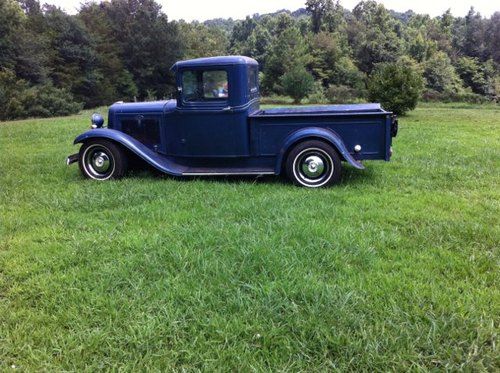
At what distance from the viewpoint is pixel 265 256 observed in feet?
11.2

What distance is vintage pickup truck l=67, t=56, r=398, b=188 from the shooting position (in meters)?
5.54

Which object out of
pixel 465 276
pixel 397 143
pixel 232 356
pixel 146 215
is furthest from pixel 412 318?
pixel 397 143

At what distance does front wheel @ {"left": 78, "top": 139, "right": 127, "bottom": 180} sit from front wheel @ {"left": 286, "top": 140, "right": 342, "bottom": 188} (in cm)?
234

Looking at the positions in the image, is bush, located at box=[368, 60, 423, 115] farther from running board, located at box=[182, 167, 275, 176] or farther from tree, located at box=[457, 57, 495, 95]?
tree, located at box=[457, 57, 495, 95]

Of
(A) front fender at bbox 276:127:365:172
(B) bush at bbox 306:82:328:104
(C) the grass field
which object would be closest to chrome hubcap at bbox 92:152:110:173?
(C) the grass field

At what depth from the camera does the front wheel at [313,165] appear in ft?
18.0

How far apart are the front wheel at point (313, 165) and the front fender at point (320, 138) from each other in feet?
0.22

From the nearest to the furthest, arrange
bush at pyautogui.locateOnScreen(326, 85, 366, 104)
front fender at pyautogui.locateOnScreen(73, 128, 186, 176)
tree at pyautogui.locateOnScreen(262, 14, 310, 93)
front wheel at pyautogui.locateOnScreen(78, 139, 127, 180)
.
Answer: front fender at pyautogui.locateOnScreen(73, 128, 186, 176), front wheel at pyautogui.locateOnScreen(78, 139, 127, 180), bush at pyautogui.locateOnScreen(326, 85, 366, 104), tree at pyautogui.locateOnScreen(262, 14, 310, 93)

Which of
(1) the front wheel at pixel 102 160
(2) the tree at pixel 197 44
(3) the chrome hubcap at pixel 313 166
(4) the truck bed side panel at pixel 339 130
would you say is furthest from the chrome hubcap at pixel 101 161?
(2) the tree at pixel 197 44

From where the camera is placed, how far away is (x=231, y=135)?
5812 mm

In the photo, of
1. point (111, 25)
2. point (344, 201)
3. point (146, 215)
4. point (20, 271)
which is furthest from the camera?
point (111, 25)

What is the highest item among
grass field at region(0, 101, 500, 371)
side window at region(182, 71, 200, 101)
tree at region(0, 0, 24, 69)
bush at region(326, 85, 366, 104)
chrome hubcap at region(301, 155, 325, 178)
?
tree at region(0, 0, 24, 69)

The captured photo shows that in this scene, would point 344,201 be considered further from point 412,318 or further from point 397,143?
point 397,143

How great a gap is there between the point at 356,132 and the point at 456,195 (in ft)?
4.65
